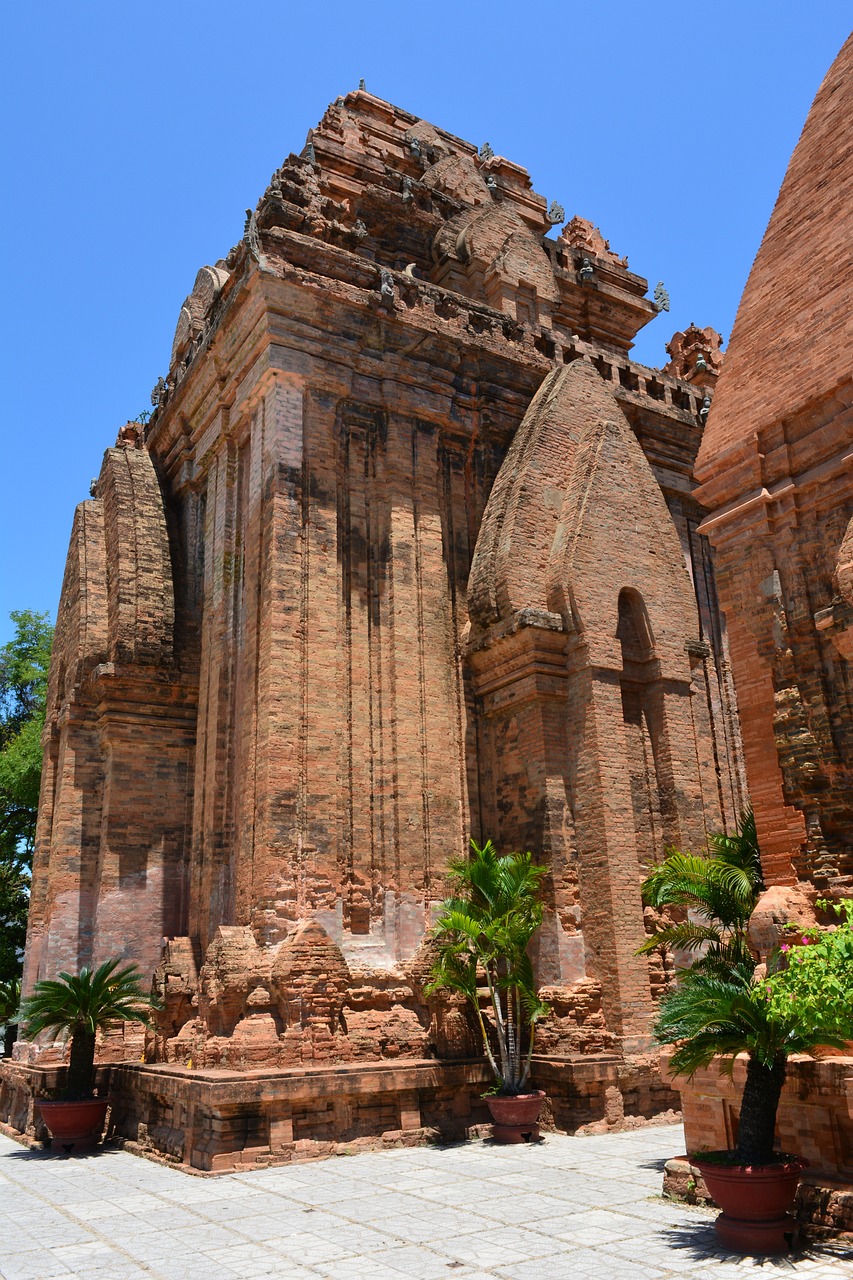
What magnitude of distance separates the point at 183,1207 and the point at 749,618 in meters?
7.18

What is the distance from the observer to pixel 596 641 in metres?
14.5

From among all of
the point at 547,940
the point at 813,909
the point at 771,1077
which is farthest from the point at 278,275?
the point at 771,1077

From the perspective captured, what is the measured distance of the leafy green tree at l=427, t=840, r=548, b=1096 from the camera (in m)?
12.0

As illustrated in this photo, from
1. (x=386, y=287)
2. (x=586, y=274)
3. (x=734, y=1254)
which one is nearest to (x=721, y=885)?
(x=734, y=1254)

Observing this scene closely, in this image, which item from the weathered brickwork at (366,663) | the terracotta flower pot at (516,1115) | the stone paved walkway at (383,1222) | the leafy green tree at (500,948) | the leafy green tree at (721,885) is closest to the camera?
the stone paved walkway at (383,1222)

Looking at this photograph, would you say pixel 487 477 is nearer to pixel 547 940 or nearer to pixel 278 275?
pixel 278 275

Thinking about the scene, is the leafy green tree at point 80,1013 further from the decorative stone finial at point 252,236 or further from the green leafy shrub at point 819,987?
the decorative stone finial at point 252,236

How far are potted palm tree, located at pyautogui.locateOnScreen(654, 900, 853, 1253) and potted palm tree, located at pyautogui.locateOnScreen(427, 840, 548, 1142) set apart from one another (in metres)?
4.78

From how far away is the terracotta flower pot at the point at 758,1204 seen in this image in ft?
21.7

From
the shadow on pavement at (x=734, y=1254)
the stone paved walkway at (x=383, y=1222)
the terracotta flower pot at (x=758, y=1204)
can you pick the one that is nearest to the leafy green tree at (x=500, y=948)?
the stone paved walkway at (x=383, y=1222)

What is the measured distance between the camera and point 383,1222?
786cm

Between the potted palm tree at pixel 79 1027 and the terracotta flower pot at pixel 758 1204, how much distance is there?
8.58 meters

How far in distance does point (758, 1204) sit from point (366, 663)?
872 cm

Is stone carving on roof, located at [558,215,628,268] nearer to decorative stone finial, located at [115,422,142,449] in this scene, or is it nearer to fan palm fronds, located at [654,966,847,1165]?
decorative stone finial, located at [115,422,142,449]
